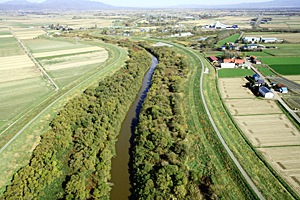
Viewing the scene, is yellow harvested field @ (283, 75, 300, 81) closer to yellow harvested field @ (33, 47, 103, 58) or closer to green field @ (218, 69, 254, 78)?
green field @ (218, 69, 254, 78)

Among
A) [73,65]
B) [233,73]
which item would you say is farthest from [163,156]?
[73,65]

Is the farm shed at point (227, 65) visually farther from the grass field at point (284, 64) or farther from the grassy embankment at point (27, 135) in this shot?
the grassy embankment at point (27, 135)

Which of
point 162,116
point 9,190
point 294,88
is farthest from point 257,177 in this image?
point 294,88

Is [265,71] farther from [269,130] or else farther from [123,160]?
[123,160]

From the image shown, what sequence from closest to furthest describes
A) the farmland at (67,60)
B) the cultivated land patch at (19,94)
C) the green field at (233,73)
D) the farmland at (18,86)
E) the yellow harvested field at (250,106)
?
the yellow harvested field at (250,106) < the cultivated land patch at (19,94) < the farmland at (18,86) < the green field at (233,73) < the farmland at (67,60)

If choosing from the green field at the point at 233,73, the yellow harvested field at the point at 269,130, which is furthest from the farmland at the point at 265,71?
the yellow harvested field at the point at 269,130

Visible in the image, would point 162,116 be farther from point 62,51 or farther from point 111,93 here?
point 62,51
